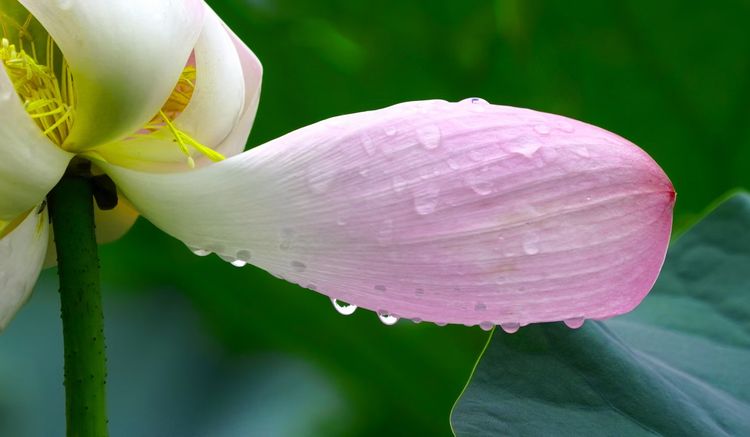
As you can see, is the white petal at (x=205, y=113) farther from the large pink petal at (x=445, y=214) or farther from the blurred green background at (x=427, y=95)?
the blurred green background at (x=427, y=95)

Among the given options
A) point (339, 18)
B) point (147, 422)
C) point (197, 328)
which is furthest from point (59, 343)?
point (339, 18)

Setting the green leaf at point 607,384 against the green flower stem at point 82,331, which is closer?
Answer: the green flower stem at point 82,331

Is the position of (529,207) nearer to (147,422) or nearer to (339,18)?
(339,18)

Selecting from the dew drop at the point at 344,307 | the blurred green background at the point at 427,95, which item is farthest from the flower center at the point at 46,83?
the blurred green background at the point at 427,95

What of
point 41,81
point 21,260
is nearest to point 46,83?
point 41,81

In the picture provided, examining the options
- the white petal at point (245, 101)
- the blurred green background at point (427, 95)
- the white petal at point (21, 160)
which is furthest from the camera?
the blurred green background at point (427, 95)

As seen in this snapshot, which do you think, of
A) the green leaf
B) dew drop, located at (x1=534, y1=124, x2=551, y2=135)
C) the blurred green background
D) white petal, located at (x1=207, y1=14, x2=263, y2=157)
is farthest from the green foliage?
dew drop, located at (x1=534, y1=124, x2=551, y2=135)
